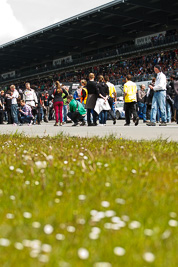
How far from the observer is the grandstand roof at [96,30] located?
150ft

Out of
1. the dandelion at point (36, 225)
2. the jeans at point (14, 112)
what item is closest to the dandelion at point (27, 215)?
the dandelion at point (36, 225)

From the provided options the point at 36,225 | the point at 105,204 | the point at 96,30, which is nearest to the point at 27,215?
the point at 36,225

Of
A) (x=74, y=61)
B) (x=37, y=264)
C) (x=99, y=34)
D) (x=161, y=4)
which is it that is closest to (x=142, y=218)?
(x=37, y=264)

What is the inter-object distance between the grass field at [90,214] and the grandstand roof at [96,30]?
40947 millimetres

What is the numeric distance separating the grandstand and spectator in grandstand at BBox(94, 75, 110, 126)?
2862 centimetres

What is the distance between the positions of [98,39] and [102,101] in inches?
1857

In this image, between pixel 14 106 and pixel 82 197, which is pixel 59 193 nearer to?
pixel 82 197

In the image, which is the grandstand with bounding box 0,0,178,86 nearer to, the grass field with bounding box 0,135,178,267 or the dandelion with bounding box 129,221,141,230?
the grass field with bounding box 0,135,178,267

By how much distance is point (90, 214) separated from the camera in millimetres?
2625

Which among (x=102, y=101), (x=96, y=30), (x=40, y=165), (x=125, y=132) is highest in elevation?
(x=96, y=30)

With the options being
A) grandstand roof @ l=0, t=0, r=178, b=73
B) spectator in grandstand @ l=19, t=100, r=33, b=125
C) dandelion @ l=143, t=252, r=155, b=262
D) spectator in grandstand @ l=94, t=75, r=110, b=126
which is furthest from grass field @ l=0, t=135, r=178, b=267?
grandstand roof @ l=0, t=0, r=178, b=73

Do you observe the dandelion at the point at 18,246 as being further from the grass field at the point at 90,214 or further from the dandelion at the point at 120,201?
the dandelion at the point at 120,201

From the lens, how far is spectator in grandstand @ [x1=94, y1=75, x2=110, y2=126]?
16.2 meters

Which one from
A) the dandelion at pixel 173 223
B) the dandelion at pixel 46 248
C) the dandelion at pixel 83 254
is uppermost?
the dandelion at pixel 46 248
